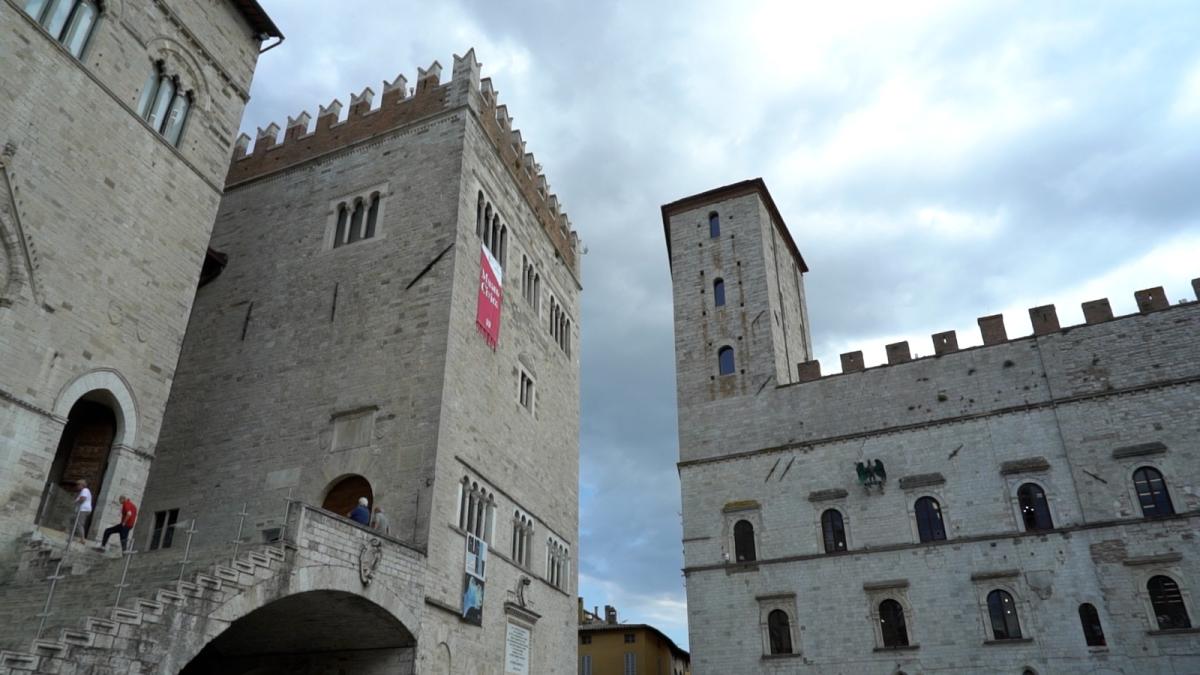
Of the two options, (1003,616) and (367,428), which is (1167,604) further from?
(367,428)

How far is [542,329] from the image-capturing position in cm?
2412

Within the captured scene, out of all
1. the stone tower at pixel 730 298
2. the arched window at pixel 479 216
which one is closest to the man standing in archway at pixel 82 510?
the arched window at pixel 479 216

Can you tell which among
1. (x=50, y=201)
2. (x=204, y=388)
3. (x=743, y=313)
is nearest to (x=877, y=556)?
(x=743, y=313)

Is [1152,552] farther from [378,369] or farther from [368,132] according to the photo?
[368,132]

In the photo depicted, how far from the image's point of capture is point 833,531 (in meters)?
23.8

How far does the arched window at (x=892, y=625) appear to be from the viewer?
71.3 feet

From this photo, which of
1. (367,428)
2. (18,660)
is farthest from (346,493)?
Answer: (18,660)

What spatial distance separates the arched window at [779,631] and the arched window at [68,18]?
72.8 feet

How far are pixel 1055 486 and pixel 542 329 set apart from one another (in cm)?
1537

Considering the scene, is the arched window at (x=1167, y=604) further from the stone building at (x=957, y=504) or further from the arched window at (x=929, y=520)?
the arched window at (x=929, y=520)

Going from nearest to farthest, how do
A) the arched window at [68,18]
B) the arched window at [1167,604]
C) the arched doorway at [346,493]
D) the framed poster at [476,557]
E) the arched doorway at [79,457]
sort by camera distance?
the arched doorway at [79,457] → the arched window at [68,18] → the arched doorway at [346,493] → the framed poster at [476,557] → the arched window at [1167,604]

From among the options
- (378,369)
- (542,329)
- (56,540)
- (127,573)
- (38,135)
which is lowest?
(127,573)

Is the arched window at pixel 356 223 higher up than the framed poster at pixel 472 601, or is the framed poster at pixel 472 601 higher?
the arched window at pixel 356 223

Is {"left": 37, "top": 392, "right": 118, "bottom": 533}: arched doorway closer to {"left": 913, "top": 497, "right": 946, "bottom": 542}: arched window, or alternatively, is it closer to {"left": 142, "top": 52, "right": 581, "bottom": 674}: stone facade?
{"left": 142, "top": 52, "right": 581, "bottom": 674}: stone facade
